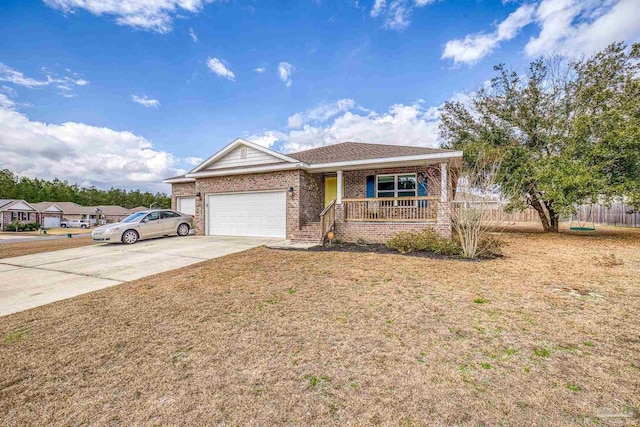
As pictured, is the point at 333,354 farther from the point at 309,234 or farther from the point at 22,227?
the point at 22,227

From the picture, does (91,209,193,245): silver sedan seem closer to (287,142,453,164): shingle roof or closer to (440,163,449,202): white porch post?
(287,142,453,164): shingle roof

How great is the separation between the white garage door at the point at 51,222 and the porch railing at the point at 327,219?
6173 cm

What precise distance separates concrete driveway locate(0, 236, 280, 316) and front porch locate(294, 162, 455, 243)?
321 centimetres

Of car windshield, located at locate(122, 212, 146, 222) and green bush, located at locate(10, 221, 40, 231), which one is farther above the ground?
car windshield, located at locate(122, 212, 146, 222)

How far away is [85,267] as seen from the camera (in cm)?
736

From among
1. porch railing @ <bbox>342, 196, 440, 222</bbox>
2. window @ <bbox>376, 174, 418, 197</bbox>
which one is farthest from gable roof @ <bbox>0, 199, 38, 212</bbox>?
window @ <bbox>376, 174, 418, 197</bbox>

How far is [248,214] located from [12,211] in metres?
52.4

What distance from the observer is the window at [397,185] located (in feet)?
38.9

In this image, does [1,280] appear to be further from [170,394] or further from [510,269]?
[510,269]

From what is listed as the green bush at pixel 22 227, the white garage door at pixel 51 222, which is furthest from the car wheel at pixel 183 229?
the white garage door at pixel 51 222

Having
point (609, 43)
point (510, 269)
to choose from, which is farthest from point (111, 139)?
point (609, 43)

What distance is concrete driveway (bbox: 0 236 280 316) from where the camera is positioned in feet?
17.4

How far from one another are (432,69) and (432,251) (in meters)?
9.60

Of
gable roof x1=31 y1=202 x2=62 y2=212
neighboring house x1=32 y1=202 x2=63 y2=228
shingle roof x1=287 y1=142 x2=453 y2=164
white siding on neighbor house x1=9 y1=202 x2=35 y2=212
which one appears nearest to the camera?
shingle roof x1=287 y1=142 x2=453 y2=164
